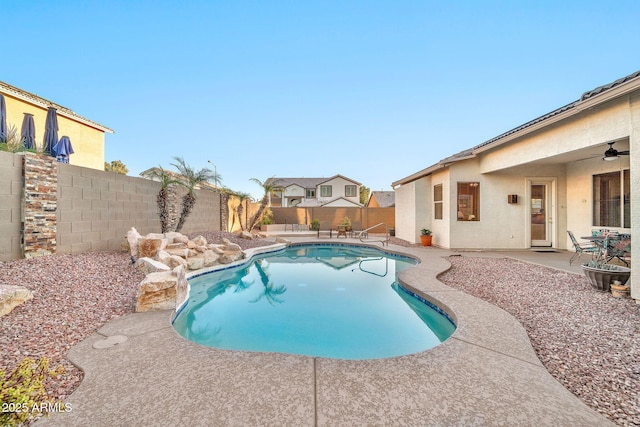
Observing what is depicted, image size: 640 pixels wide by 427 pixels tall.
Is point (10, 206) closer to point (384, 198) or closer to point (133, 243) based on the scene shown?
point (133, 243)

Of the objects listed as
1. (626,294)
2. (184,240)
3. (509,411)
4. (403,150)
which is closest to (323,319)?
(509,411)

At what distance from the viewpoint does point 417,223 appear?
1155 centimetres

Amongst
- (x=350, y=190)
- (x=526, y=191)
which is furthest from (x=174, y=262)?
(x=350, y=190)

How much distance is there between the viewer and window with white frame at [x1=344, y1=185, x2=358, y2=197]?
34.4 m

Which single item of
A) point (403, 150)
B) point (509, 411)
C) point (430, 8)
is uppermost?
point (430, 8)

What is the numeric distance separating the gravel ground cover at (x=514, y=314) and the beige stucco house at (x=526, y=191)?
3130 mm

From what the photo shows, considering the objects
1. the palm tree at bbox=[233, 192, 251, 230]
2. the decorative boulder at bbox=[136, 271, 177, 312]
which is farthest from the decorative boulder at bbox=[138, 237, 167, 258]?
the palm tree at bbox=[233, 192, 251, 230]

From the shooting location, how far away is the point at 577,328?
11.3ft

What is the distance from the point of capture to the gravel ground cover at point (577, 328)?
225 centimetres

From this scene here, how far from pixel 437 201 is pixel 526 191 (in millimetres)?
2827

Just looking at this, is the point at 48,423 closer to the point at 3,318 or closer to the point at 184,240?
the point at 3,318

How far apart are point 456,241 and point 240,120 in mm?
13190

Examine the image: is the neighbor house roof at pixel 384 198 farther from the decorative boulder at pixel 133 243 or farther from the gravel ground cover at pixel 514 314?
the decorative boulder at pixel 133 243

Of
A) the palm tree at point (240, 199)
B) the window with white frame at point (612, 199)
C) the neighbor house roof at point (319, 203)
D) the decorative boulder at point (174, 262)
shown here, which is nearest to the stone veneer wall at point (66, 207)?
the decorative boulder at point (174, 262)
